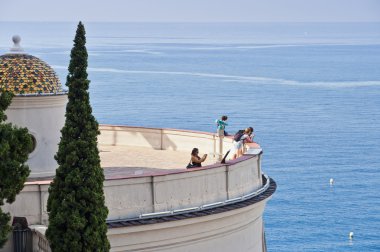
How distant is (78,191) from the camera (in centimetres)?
1343

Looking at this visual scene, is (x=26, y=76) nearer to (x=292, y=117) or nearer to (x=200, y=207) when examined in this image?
(x=200, y=207)

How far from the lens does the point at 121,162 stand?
20.0 m

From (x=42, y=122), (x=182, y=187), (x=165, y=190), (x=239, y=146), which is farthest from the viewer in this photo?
(x=239, y=146)

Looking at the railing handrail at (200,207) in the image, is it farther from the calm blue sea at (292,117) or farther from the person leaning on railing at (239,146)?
the calm blue sea at (292,117)

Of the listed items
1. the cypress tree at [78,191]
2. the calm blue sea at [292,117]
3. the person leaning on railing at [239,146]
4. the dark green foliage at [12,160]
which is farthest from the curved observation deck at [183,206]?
the calm blue sea at [292,117]

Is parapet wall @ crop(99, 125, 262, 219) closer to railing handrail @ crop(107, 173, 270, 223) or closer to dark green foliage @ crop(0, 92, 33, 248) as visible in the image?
railing handrail @ crop(107, 173, 270, 223)

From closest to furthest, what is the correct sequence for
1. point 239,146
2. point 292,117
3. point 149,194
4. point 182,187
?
point 149,194, point 182,187, point 239,146, point 292,117

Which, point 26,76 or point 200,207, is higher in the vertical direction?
point 26,76

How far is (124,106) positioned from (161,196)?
3668 inches

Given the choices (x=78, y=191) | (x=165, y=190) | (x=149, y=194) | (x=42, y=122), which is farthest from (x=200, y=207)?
(x=78, y=191)

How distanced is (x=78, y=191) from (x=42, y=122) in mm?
3762

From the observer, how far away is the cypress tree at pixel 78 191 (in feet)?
44.0

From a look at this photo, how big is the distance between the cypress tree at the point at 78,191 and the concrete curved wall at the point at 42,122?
3.20m

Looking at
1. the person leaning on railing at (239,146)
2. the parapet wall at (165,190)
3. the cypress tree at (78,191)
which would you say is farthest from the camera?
the person leaning on railing at (239,146)
